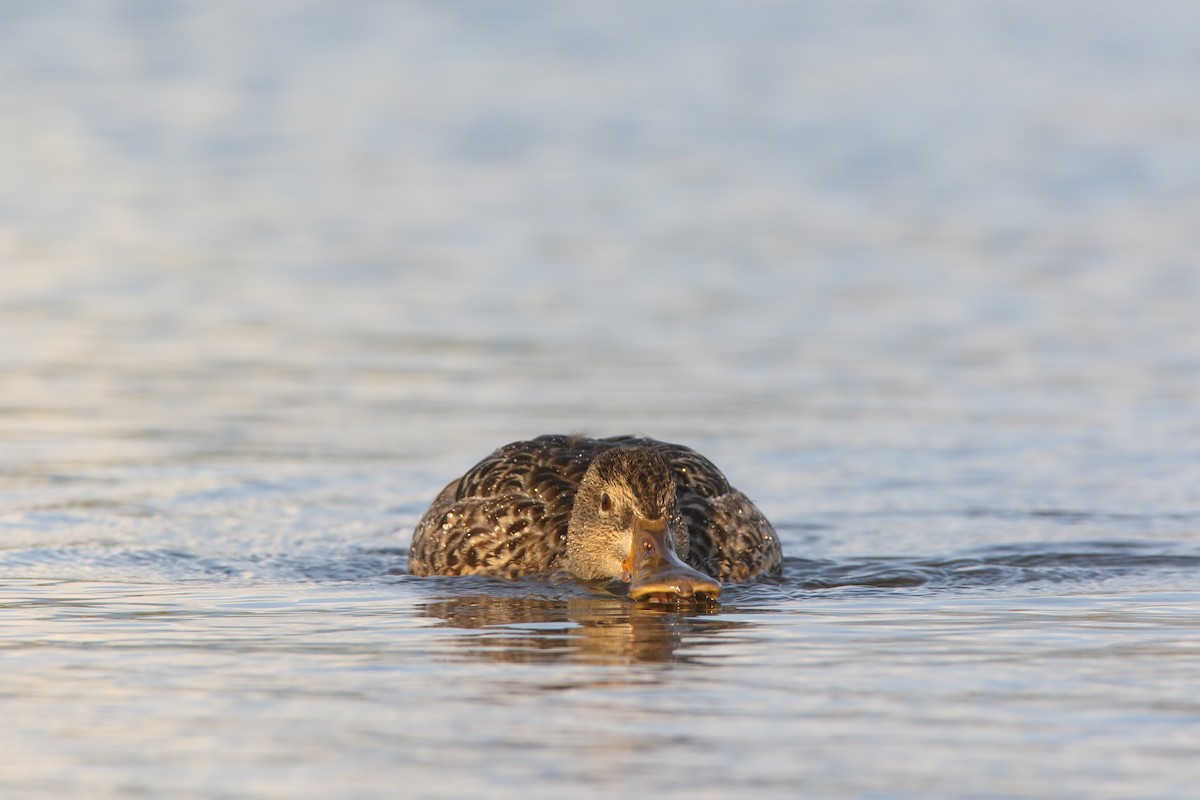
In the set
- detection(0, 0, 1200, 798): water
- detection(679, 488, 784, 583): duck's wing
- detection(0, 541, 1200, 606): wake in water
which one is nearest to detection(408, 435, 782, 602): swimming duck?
detection(679, 488, 784, 583): duck's wing

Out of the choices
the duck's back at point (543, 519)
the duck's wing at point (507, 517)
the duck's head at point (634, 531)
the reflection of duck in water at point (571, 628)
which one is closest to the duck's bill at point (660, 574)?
the duck's head at point (634, 531)

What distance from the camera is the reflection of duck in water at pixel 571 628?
854 cm

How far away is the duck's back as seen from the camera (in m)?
10.8

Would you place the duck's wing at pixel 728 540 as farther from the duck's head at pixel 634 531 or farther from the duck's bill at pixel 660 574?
the duck's bill at pixel 660 574

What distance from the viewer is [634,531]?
9.84m

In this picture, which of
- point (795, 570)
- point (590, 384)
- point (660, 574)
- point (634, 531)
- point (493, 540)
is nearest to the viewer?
point (660, 574)

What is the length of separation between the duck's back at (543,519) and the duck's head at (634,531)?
1.41 ft

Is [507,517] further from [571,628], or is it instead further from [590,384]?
[590,384]

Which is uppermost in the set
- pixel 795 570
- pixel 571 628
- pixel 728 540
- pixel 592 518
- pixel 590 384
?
pixel 590 384

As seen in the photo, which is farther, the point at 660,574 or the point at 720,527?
the point at 720,527

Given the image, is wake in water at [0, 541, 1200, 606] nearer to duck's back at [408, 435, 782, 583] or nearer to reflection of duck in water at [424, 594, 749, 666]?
duck's back at [408, 435, 782, 583]

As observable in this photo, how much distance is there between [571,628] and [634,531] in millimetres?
708

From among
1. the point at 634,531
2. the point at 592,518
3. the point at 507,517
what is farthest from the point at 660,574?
the point at 507,517

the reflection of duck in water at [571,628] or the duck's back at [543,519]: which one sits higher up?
the duck's back at [543,519]
